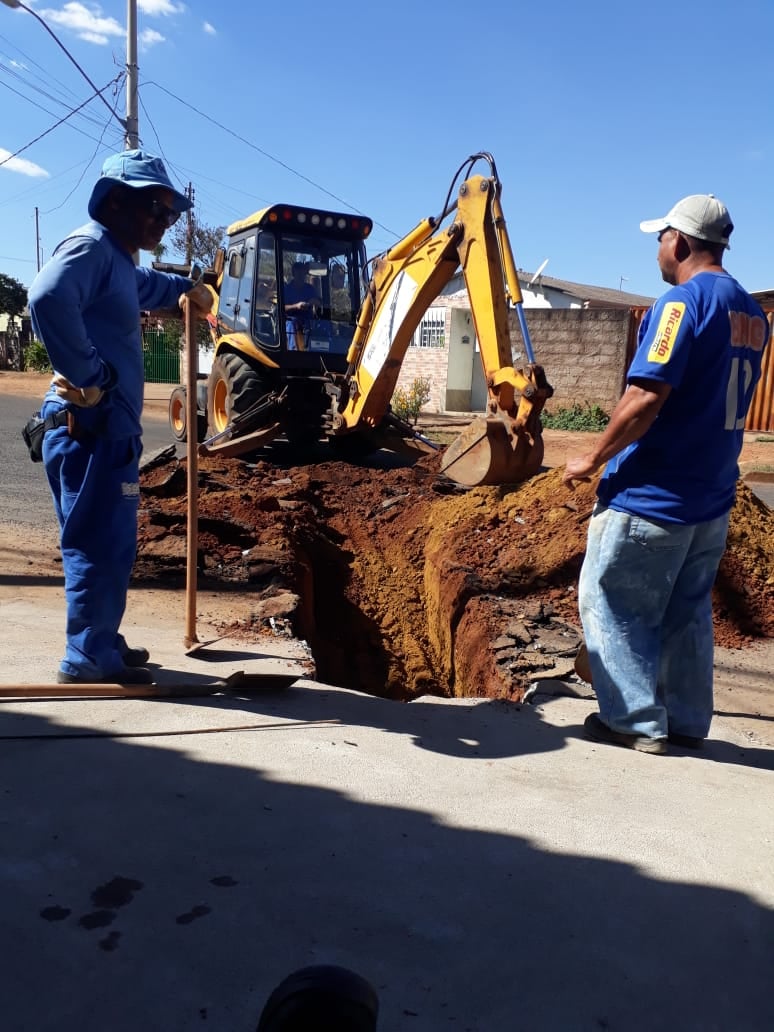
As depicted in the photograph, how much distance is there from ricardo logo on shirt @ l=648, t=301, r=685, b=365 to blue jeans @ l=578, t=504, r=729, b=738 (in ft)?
2.03

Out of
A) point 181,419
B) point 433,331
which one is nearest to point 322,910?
point 181,419

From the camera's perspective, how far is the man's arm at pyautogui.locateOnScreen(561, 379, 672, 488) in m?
3.18

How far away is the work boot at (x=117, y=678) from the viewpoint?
3.54m

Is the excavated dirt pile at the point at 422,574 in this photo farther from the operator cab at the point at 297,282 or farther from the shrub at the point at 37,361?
the shrub at the point at 37,361

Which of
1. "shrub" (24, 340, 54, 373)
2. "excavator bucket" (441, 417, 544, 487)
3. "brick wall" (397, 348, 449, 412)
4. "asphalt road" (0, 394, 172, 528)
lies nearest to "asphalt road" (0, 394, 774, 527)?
"asphalt road" (0, 394, 172, 528)

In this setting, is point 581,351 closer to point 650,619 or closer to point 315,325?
point 315,325

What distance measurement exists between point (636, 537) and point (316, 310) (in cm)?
859

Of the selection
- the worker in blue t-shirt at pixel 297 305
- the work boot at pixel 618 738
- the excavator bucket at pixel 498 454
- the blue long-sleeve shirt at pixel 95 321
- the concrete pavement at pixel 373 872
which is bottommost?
the work boot at pixel 618 738

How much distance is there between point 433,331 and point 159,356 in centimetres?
1495

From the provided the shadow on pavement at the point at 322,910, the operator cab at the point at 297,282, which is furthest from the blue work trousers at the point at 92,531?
the operator cab at the point at 297,282

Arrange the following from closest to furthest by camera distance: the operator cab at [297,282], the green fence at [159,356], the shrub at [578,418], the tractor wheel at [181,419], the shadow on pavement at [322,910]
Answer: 1. the shadow on pavement at [322,910]
2. the operator cab at [297,282]
3. the tractor wheel at [181,419]
4. the shrub at [578,418]
5. the green fence at [159,356]

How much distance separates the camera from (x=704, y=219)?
3.29m

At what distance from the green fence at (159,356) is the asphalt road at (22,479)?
17.9 meters

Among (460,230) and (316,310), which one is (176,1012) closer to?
(460,230)
